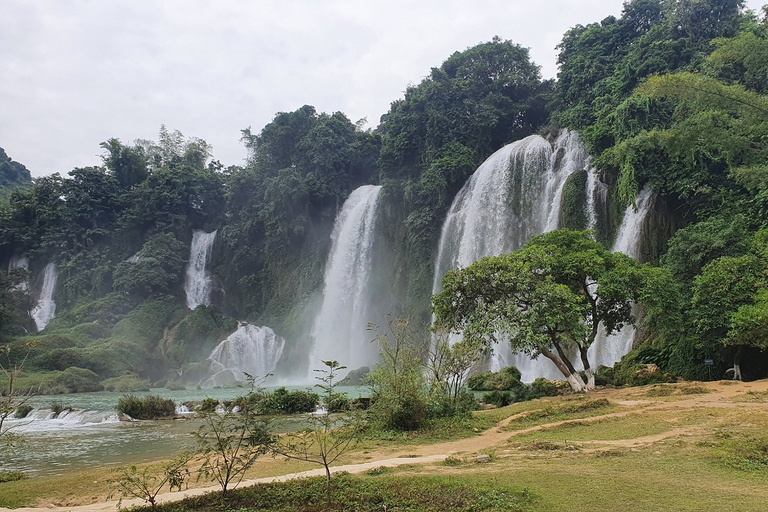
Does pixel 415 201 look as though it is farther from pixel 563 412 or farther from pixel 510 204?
pixel 563 412

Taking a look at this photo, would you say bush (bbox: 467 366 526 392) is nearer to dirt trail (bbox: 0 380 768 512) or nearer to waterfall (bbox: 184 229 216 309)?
dirt trail (bbox: 0 380 768 512)

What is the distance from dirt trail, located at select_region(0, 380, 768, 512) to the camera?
6652 mm

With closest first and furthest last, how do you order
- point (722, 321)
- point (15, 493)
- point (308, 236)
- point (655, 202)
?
point (15, 493) < point (722, 321) < point (655, 202) < point (308, 236)

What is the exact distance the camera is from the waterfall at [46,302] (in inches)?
1728

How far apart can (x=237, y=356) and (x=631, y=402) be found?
1178 inches

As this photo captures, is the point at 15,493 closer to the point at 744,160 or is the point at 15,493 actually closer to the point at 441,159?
the point at 744,160

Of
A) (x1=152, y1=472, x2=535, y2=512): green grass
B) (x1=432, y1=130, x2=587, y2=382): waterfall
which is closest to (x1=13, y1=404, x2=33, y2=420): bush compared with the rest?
(x1=152, y1=472, x2=535, y2=512): green grass

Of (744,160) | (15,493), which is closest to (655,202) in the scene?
(744,160)

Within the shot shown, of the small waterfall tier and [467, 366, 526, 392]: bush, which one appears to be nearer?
[467, 366, 526, 392]: bush

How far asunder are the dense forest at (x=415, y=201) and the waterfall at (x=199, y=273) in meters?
0.93

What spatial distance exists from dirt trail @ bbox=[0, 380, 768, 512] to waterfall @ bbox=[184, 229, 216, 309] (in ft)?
119

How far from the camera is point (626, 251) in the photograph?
20.7 meters

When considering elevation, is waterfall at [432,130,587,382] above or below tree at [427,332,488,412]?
above

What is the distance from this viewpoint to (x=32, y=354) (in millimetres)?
33312
